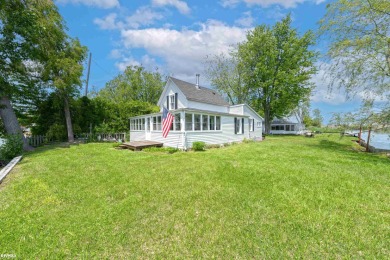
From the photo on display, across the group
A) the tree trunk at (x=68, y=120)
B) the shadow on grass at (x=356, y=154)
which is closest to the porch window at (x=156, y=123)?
the tree trunk at (x=68, y=120)

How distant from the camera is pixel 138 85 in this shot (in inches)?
1201

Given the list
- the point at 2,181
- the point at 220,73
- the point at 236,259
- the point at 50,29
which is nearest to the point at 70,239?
the point at 236,259

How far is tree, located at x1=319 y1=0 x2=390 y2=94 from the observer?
8.75 metres

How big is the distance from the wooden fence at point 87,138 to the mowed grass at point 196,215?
9417 millimetres

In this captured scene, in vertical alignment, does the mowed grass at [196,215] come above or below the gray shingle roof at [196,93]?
below

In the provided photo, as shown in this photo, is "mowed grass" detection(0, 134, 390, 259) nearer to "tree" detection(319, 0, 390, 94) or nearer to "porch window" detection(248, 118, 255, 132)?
"tree" detection(319, 0, 390, 94)

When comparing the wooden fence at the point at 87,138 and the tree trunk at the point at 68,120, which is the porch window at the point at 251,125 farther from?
the tree trunk at the point at 68,120

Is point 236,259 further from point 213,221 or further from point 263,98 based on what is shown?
point 263,98

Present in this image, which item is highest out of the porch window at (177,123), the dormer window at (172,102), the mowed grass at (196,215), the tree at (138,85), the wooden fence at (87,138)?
the tree at (138,85)

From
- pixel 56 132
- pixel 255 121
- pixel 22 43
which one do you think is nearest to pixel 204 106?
pixel 255 121

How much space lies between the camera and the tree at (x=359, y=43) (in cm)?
875

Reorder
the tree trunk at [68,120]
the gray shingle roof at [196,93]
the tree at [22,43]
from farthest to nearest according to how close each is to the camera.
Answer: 1. the gray shingle roof at [196,93]
2. the tree trunk at [68,120]
3. the tree at [22,43]

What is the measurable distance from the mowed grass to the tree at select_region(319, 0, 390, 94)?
719 centimetres

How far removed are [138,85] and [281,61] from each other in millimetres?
24237
